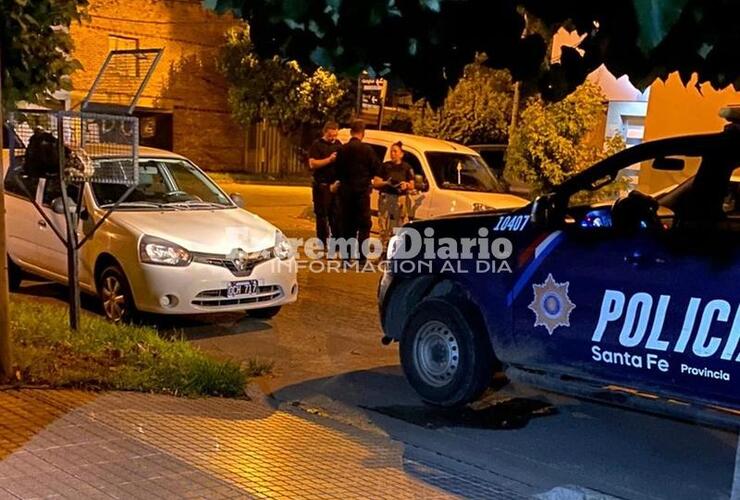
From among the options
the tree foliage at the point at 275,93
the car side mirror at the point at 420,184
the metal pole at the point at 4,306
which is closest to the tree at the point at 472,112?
the tree foliage at the point at 275,93

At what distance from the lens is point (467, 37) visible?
2584 millimetres

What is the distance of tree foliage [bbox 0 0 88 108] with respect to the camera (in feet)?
19.7

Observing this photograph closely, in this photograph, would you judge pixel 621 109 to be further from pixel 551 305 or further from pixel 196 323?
pixel 551 305

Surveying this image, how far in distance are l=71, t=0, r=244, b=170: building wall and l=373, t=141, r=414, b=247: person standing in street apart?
1957 centimetres

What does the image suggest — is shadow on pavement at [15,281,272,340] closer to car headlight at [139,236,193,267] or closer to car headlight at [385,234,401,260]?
car headlight at [139,236,193,267]

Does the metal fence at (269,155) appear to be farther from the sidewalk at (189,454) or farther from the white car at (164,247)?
the sidewalk at (189,454)

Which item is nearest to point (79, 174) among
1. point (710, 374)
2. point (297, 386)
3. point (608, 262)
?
point (297, 386)

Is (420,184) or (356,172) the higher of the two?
(356,172)

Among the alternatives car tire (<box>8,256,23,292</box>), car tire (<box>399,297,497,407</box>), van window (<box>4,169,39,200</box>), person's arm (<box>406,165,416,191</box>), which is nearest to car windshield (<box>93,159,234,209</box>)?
van window (<box>4,169,39,200</box>)

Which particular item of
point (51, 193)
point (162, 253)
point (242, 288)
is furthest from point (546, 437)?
point (51, 193)

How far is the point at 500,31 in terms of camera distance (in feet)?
8.52

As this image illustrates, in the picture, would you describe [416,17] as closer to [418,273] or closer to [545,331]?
[545,331]

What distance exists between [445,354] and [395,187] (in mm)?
6314

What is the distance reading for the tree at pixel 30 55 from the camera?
5605 mm
